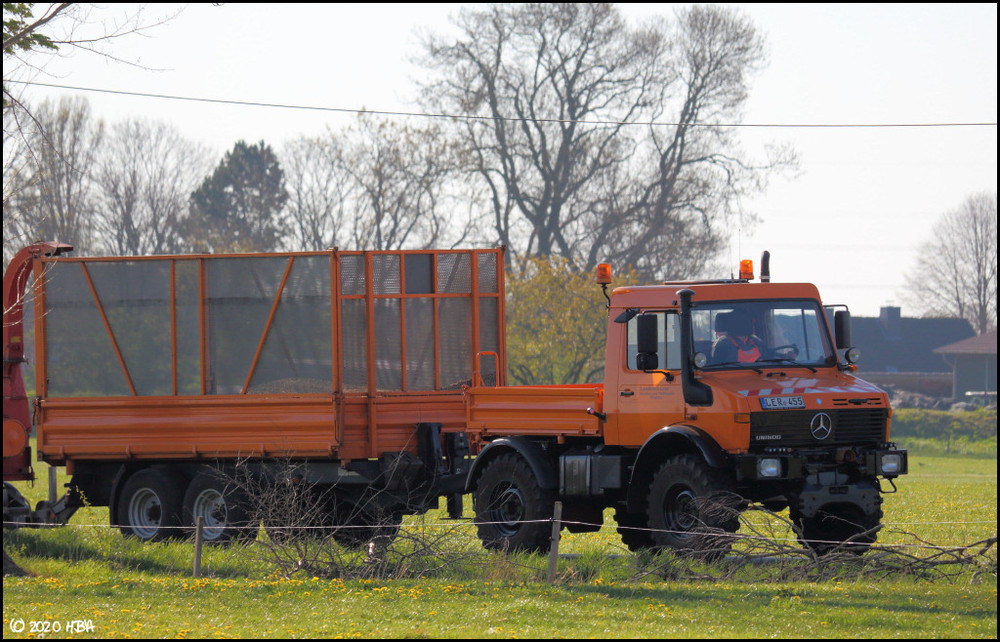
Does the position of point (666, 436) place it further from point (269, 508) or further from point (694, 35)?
point (694, 35)

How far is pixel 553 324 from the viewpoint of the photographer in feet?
143

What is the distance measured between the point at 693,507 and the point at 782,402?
139 cm

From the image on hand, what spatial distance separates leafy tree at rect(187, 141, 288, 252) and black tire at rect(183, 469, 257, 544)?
42475 millimetres

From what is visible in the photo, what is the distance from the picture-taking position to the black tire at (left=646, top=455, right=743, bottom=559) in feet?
39.8

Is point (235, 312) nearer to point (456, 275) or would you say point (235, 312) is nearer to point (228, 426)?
point (228, 426)

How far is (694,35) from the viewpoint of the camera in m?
47.1

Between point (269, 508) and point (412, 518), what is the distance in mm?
5057

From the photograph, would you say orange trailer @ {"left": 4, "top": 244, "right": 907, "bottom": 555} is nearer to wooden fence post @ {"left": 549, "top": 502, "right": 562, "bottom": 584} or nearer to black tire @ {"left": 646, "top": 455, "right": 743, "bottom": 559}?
black tire @ {"left": 646, "top": 455, "right": 743, "bottom": 559}

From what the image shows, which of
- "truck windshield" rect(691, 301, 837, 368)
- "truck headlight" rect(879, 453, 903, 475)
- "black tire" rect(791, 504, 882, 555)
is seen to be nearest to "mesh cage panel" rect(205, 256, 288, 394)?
"truck windshield" rect(691, 301, 837, 368)

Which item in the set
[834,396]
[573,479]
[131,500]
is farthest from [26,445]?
[834,396]

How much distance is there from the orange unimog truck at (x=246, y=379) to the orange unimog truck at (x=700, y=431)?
1416 mm

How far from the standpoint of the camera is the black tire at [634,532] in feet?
44.7

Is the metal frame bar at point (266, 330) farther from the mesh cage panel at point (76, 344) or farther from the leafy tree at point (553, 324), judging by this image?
the leafy tree at point (553, 324)

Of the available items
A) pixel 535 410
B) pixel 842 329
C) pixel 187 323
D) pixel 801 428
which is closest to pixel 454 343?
pixel 535 410
